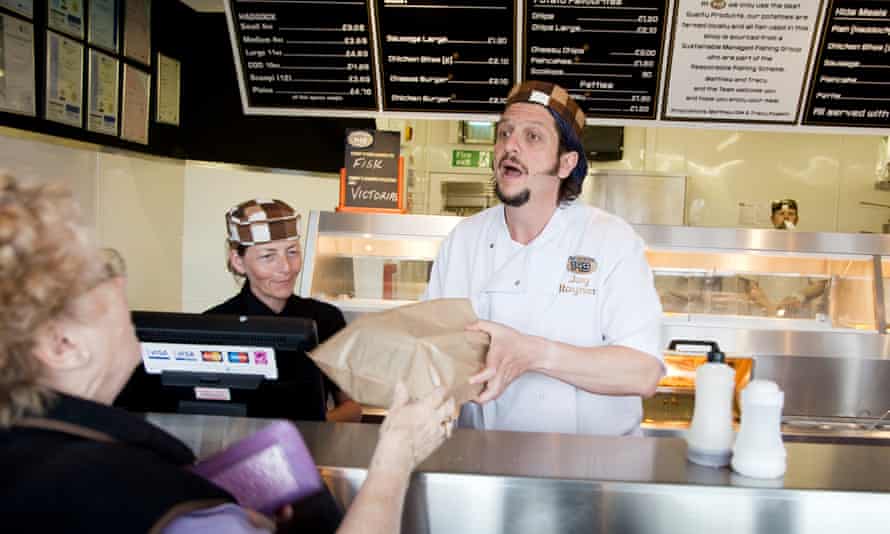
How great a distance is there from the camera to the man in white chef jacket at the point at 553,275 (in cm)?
177

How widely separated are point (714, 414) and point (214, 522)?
78cm

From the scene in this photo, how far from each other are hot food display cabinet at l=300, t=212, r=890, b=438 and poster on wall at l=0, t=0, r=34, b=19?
4.59ft

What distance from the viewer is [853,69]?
3293 mm

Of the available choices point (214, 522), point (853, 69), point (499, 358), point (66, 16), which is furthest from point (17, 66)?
point (853, 69)

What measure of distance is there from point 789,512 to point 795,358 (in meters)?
1.94

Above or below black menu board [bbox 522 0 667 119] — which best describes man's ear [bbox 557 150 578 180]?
below

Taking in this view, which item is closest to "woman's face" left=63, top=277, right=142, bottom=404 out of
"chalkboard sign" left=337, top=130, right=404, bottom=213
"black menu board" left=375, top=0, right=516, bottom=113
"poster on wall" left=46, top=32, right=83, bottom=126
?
"chalkboard sign" left=337, top=130, right=404, bottom=213

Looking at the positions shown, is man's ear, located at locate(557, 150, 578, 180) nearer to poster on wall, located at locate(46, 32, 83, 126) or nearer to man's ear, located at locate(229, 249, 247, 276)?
man's ear, located at locate(229, 249, 247, 276)

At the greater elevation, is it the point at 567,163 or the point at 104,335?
the point at 567,163

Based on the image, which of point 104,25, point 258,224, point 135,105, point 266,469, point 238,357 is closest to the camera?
point 266,469

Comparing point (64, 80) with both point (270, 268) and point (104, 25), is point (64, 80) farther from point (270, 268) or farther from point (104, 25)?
point (270, 268)

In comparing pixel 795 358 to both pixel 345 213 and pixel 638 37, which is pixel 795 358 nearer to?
pixel 638 37

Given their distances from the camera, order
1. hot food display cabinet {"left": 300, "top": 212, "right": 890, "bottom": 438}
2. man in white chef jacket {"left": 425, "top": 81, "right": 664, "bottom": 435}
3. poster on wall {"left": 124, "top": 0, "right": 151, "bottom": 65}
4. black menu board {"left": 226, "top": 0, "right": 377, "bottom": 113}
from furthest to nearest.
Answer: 1. poster on wall {"left": 124, "top": 0, "right": 151, "bottom": 65}
2. black menu board {"left": 226, "top": 0, "right": 377, "bottom": 113}
3. hot food display cabinet {"left": 300, "top": 212, "right": 890, "bottom": 438}
4. man in white chef jacket {"left": 425, "top": 81, "right": 664, "bottom": 435}

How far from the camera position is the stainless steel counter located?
1107 mm
